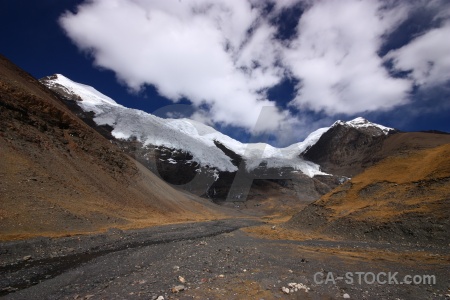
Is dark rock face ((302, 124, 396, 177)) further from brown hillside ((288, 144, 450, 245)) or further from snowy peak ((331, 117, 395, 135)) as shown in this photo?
brown hillside ((288, 144, 450, 245))

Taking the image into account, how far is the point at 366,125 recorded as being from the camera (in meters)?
166

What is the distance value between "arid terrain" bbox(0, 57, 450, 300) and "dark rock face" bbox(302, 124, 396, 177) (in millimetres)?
128389

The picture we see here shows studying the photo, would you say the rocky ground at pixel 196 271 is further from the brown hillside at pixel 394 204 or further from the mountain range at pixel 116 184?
the mountain range at pixel 116 184

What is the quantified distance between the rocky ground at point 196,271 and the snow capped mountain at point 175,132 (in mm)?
102255

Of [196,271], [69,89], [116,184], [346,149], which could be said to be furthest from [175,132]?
[196,271]

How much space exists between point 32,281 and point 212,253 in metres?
8.90

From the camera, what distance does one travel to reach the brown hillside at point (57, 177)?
79.6 feet

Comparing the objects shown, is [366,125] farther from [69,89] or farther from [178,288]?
[178,288]

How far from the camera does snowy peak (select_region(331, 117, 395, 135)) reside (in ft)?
515

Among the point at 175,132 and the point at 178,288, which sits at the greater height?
the point at 175,132

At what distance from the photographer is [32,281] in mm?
11031

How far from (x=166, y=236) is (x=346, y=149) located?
6269 inches

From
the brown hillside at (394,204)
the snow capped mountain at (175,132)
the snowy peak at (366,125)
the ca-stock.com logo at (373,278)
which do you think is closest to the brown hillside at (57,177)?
the ca-stock.com logo at (373,278)

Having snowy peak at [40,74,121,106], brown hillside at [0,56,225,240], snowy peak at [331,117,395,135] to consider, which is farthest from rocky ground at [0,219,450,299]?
snowy peak at [331,117,395,135]
